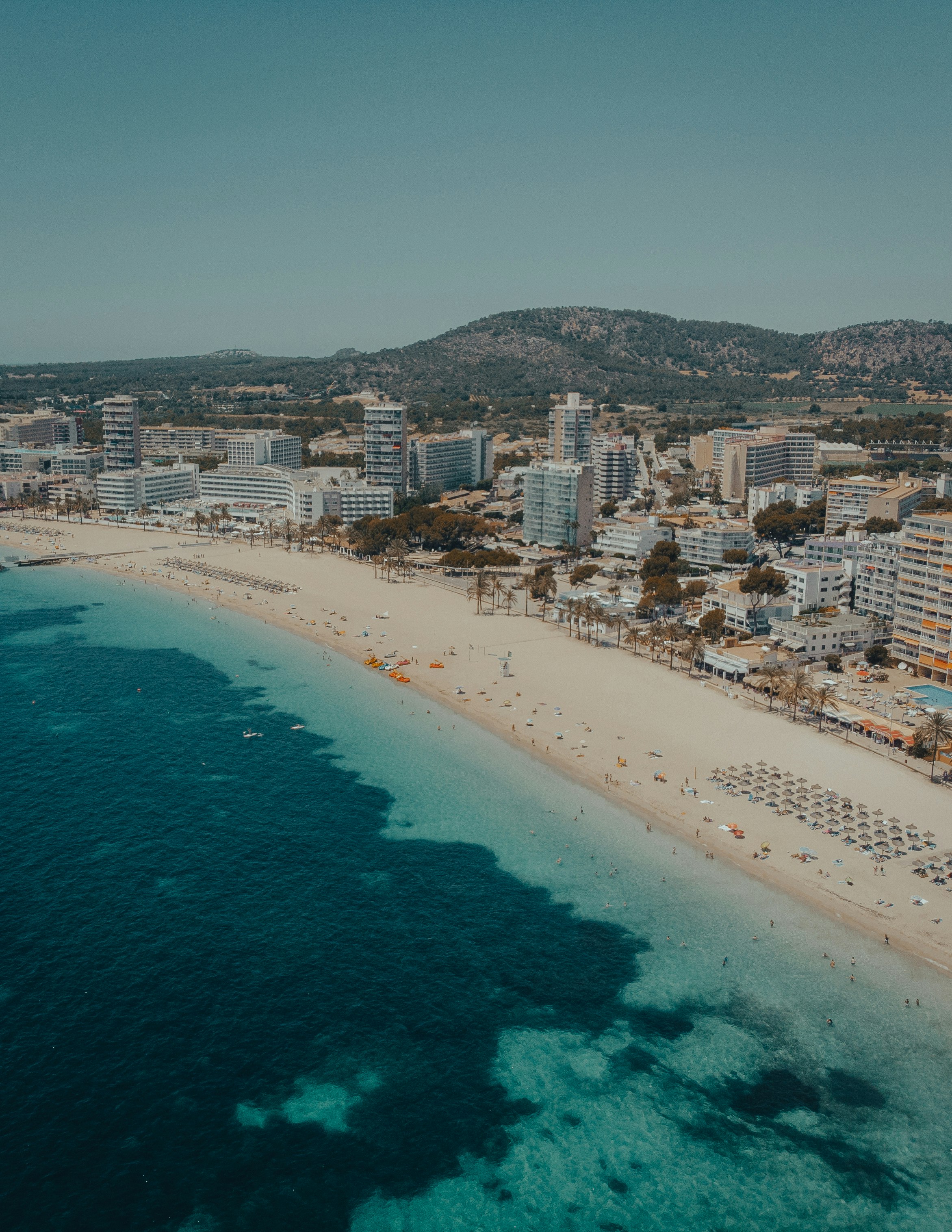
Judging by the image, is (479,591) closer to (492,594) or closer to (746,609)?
(492,594)

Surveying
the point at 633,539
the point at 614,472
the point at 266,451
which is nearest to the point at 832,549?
the point at 633,539

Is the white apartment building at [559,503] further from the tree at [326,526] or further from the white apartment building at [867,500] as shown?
the white apartment building at [867,500]

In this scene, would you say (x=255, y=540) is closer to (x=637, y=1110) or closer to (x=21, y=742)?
(x=21, y=742)

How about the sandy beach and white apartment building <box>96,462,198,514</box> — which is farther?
white apartment building <box>96,462,198,514</box>

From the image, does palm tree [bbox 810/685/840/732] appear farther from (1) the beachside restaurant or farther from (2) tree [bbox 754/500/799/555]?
(2) tree [bbox 754/500/799/555]

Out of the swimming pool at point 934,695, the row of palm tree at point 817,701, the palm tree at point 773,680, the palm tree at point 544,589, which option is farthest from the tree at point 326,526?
the swimming pool at point 934,695

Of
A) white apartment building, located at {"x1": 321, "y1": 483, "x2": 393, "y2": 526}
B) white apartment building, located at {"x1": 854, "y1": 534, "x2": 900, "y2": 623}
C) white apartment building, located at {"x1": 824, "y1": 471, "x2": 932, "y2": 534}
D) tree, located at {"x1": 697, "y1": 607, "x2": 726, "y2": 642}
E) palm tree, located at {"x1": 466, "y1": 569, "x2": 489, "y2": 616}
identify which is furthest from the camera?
white apartment building, located at {"x1": 321, "y1": 483, "x2": 393, "y2": 526}

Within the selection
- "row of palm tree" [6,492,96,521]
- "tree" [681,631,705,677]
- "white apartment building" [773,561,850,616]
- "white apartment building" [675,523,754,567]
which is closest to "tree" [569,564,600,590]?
"white apartment building" [675,523,754,567]

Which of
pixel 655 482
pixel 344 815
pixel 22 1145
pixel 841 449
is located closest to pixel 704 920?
pixel 344 815
